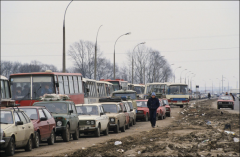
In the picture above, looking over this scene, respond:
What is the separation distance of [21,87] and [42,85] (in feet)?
3.70

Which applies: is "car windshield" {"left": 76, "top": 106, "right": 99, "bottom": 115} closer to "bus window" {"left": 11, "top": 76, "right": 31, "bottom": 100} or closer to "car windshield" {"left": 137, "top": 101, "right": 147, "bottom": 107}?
"bus window" {"left": 11, "top": 76, "right": 31, "bottom": 100}

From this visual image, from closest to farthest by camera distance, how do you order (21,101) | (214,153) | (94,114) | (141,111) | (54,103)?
(214,153)
(54,103)
(94,114)
(21,101)
(141,111)

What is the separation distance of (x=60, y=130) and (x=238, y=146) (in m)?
7.18

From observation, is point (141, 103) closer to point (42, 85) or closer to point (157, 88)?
point (42, 85)

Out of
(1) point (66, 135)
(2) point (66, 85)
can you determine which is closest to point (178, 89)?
(2) point (66, 85)

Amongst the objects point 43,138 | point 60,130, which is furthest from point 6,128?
point 60,130

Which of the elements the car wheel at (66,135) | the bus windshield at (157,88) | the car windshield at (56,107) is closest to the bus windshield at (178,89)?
the bus windshield at (157,88)

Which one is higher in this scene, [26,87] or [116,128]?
[26,87]

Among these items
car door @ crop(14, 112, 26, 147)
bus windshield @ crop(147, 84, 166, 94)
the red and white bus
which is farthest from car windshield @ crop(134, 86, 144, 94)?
car door @ crop(14, 112, 26, 147)

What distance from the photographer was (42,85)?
25938 millimetres

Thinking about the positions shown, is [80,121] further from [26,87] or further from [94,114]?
[26,87]

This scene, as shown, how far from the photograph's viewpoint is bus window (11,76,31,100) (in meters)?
25.3

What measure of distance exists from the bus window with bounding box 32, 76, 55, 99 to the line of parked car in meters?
3.59

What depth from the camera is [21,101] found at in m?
25.1
